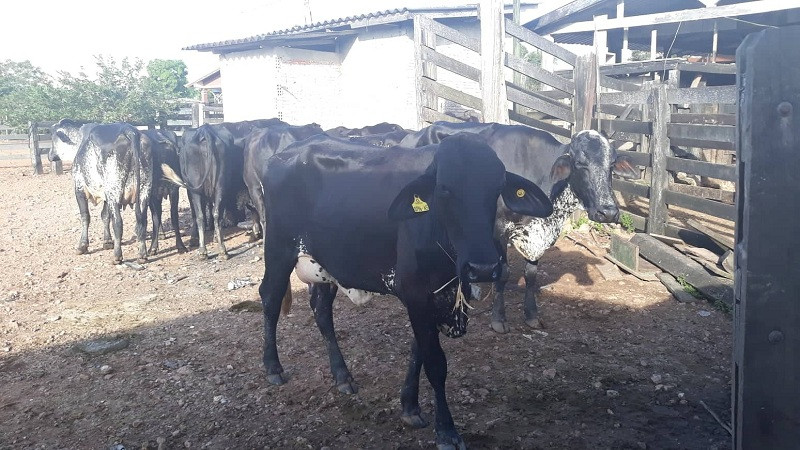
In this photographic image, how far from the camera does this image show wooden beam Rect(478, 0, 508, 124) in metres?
8.71

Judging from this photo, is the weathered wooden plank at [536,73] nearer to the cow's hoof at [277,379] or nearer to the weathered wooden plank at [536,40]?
the weathered wooden plank at [536,40]

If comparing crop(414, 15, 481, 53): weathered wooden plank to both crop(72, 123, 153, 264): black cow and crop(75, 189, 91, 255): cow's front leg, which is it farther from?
crop(75, 189, 91, 255): cow's front leg

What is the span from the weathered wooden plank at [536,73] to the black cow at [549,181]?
267 cm

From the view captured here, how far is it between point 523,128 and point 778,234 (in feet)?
16.2

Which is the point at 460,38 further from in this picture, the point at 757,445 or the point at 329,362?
the point at 757,445

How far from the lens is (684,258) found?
7.07 metres

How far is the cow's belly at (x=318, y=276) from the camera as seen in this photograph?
453 cm

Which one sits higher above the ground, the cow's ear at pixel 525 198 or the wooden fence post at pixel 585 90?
the wooden fence post at pixel 585 90

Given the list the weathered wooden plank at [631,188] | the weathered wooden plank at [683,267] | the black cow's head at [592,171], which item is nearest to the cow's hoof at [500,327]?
the black cow's head at [592,171]

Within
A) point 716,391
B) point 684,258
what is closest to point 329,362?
point 716,391

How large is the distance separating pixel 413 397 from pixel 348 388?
676mm

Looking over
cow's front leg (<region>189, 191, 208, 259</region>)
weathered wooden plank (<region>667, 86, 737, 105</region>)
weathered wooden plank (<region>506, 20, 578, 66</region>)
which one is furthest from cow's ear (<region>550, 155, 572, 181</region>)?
cow's front leg (<region>189, 191, 208, 259</region>)

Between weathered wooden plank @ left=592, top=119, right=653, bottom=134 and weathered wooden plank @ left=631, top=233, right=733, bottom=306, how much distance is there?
61.0 inches

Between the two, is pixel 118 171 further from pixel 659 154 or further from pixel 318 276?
pixel 659 154
